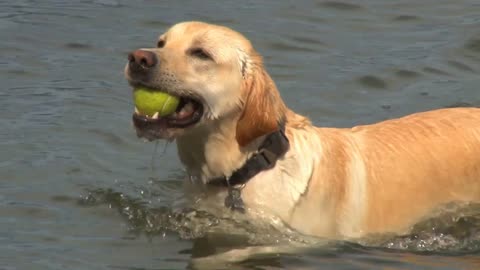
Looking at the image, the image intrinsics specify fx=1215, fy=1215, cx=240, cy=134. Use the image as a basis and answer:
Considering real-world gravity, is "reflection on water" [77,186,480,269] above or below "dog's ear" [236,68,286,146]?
below

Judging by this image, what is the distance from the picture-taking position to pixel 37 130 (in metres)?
9.82

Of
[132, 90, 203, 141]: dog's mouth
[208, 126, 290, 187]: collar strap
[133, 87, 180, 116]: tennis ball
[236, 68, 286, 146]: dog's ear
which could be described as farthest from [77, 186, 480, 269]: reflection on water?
[133, 87, 180, 116]: tennis ball

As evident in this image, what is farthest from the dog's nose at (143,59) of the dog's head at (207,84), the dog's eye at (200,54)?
the dog's eye at (200,54)

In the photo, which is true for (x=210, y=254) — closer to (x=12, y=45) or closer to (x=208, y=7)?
(x=12, y=45)

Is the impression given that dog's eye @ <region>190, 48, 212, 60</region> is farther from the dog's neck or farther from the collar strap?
the collar strap

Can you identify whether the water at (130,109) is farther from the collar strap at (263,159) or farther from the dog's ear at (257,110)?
the dog's ear at (257,110)

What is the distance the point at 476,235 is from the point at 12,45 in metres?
5.42

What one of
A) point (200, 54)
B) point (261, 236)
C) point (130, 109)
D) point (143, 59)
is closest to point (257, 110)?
point (200, 54)

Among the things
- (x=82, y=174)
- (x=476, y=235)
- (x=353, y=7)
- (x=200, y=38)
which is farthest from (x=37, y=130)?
(x=353, y=7)

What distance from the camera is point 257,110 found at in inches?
281

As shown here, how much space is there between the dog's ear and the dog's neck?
86 millimetres

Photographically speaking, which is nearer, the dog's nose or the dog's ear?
the dog's nose

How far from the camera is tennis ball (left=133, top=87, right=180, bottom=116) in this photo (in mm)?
7113

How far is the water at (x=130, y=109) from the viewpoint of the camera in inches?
299
